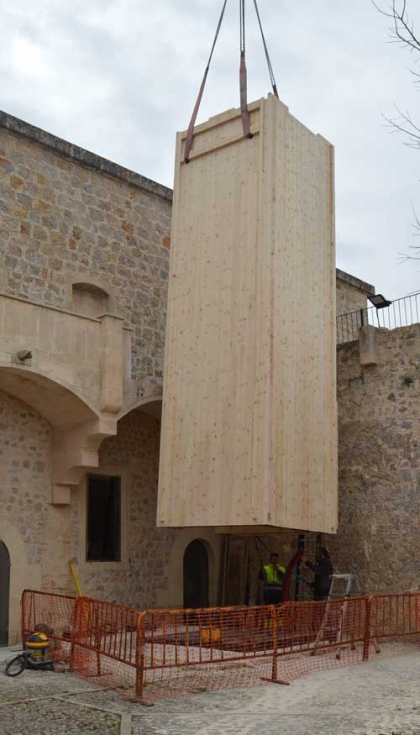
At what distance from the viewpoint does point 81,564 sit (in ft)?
47.2

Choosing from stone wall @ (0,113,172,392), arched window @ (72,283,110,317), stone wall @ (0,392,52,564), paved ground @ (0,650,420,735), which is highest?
stone wall @ (0,113,172,392)

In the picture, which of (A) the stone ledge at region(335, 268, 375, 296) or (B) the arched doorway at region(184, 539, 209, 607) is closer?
(B) the arched doorway at region(184, 539, 209, 607)

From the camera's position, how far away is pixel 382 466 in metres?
14.5

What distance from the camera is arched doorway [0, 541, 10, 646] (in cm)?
1276

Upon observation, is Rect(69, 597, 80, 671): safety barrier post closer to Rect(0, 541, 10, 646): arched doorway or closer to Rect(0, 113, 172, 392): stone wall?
Rect(0, 541, 10, 646): arched doorway

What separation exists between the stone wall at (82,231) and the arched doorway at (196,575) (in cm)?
367

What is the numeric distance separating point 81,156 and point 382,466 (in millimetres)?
7768

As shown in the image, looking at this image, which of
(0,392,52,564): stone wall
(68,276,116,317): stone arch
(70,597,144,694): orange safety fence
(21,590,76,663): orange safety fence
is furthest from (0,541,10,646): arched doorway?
(68,276,116,317): stone arch

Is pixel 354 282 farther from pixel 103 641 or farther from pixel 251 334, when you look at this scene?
pixel 103 641

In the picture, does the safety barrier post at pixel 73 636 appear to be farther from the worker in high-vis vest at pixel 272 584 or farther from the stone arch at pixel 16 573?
the worker in high-vis vest at pixel 272 584

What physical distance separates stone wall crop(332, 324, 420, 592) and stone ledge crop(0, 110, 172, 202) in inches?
205

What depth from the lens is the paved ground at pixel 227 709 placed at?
22.6 ft

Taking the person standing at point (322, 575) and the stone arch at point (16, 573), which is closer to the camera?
the stone arch at point (16, 573)

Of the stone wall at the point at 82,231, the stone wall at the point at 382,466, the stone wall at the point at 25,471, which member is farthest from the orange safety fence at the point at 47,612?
the stone wall at the point at 382,466
